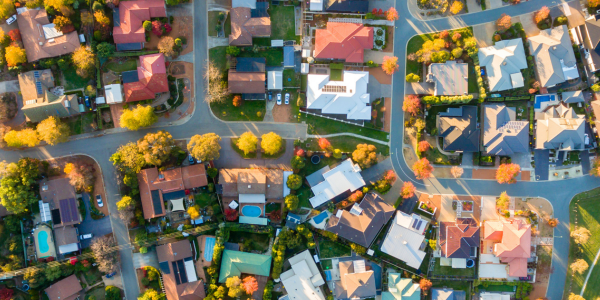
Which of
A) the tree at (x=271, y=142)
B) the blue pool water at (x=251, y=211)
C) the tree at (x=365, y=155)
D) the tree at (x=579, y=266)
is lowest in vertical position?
the tree at (x=579, y=266)

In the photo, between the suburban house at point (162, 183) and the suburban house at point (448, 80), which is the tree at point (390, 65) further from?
the suburban house at point (162, 183)

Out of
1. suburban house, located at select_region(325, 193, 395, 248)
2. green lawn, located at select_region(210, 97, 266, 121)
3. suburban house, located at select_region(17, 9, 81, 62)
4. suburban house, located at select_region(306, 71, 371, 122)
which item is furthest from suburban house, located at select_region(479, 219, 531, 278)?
suburban house, located at select_region(17, 9, 81, 62)

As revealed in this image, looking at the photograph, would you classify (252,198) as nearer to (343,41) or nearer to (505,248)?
(343,41)

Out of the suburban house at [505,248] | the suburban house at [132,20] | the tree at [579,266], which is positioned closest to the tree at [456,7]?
the suburban house at [505,248]

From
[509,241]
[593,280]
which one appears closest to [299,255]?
[509,241]

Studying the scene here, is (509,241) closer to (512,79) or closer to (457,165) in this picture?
(457,165)

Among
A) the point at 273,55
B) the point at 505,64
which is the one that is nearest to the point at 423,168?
the point at 505,64
